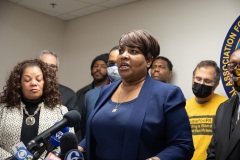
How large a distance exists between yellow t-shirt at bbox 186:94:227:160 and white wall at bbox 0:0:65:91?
10.1 feet

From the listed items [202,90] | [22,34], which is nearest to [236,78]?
[202,90]

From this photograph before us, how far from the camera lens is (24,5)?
5.02 m

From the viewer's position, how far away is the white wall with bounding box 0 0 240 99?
3.71 meters

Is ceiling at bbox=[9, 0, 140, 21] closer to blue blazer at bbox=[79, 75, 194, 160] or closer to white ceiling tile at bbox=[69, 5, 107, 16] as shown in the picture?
white ceiling tile at bbox=[69, 5, 107, 16]

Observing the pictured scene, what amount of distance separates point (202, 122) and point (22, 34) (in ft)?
11.3

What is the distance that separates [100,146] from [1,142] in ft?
3.12

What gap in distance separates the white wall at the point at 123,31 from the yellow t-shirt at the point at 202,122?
652 millimetres

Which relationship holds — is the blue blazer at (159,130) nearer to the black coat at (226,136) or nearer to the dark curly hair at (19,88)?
the black coat at (226,136)

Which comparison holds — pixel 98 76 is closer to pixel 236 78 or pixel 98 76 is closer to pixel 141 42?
pixel 236 78

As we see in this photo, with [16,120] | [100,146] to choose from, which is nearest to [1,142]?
[16,120]

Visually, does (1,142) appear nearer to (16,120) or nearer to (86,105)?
(16,120)

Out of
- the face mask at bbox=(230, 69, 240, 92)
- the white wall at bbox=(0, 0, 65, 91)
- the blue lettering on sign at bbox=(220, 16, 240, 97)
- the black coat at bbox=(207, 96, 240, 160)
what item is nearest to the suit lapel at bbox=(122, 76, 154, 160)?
the black coat at bbox=(207, 96, 240, 160)

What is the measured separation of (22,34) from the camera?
5.02 m

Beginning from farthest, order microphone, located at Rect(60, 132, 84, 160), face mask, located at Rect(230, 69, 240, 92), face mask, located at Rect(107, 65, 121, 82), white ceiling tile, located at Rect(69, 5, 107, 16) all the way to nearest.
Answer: white ceiling tile, located at Rect(69, 5, 107, 16), face mask, located at Rect(107, 65, 121, 82), face mask, located at Rect(230, 69, 240, 92), microphone, located at Rect(60, 132, 84, 160)
